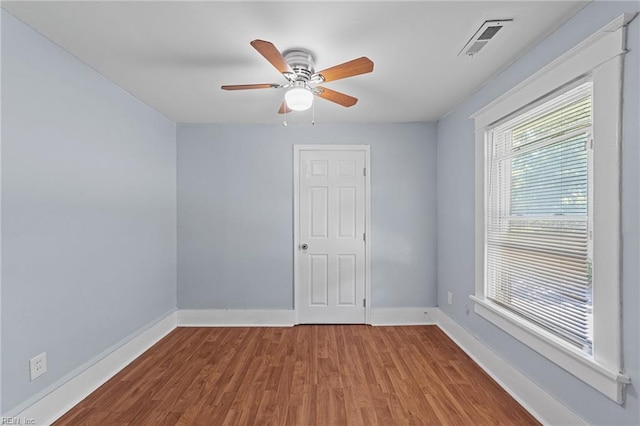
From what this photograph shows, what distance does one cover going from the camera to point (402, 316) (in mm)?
3838

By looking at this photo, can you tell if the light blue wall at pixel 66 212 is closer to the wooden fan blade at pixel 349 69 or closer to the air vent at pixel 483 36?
the wooden fan blade at pixel 349 69

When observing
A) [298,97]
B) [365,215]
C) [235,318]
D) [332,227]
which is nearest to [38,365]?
[235,318]

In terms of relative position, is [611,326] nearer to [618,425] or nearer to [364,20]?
[618,425]

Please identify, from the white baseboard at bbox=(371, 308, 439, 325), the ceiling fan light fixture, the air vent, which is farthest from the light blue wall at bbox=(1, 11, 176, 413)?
the air vent

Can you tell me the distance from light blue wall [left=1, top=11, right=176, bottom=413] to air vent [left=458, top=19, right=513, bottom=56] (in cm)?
275

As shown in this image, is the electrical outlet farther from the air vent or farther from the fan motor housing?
the air vent

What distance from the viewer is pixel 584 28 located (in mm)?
1698

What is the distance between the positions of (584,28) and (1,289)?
11.5 ft

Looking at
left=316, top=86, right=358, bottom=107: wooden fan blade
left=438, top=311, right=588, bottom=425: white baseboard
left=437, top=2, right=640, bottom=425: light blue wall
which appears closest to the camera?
left=437, top=2, right=640, bottom=425: light blue wall

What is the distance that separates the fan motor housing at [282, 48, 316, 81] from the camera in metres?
2.10

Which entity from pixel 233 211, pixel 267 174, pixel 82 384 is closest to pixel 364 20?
pixel 267 174

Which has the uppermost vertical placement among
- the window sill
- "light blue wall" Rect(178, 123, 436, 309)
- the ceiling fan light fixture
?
the ceiling fan light fixture

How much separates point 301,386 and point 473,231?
205 cm

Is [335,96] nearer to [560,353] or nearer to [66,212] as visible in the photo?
[66,212]
